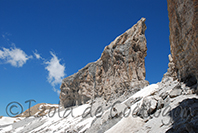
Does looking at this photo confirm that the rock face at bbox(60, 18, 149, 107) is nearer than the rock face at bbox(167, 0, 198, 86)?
No

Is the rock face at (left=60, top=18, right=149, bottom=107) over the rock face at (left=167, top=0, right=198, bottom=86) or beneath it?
over

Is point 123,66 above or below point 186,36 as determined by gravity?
above

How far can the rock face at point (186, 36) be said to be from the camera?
8.08 meters

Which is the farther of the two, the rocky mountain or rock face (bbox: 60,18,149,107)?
rock face (bbox: 60,18,149,107)

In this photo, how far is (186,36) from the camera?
31.8ft

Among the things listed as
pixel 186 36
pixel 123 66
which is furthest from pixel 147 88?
pixel 186 36

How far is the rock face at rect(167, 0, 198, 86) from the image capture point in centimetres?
808

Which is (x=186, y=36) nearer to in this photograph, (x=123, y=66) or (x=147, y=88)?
(x=147, y=88)

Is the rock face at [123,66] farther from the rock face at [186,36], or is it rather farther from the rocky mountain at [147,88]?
the rock face at [186,36]

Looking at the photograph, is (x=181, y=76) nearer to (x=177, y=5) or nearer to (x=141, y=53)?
(x=177, y=5)

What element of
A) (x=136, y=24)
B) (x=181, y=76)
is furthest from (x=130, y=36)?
(x=181, y=76)

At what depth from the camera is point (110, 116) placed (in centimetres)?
1404

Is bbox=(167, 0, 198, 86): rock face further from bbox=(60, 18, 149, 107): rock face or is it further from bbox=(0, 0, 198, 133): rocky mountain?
bbox=(60, 18, 149, 107): rock face

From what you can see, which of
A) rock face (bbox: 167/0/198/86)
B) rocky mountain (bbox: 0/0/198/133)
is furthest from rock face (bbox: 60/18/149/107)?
rock face (bbox: 167/0/198/86)
